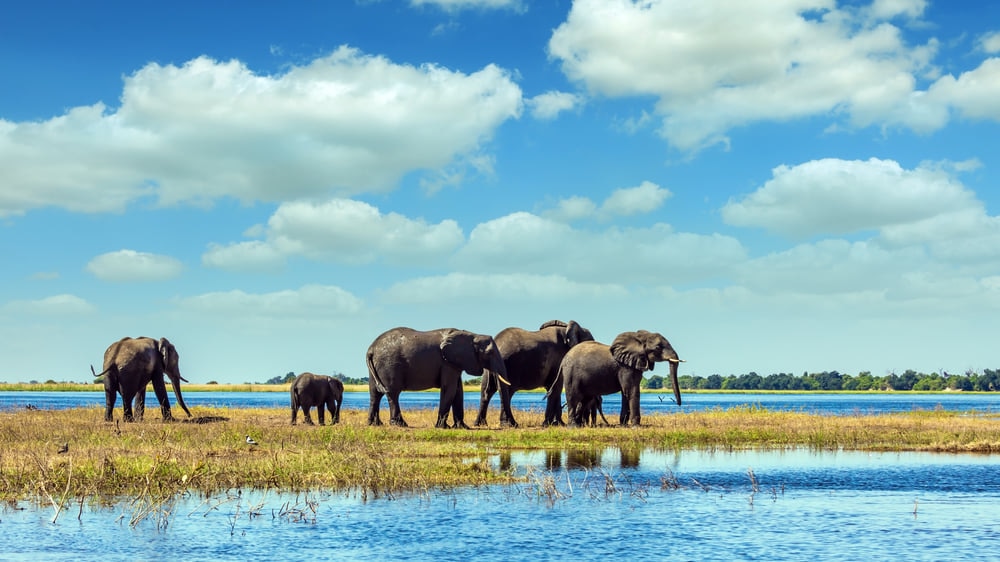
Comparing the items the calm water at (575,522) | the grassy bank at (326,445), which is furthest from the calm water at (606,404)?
the calm water at (575,522)

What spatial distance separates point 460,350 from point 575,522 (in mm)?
16196

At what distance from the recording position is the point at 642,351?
3497 centimetres

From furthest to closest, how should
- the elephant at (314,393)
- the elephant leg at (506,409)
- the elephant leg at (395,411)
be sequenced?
the elephant at (314,393), the elephant leg at (506,409), the elephant leg at (395,411)

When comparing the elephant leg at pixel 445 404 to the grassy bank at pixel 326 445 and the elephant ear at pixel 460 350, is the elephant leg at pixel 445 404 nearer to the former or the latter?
the elephant ear at pixel 460 350

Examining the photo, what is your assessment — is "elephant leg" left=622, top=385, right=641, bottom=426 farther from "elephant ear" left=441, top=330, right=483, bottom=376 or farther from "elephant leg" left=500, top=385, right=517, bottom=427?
"elephant ear" left=441, top=330, right=483, bottom=376

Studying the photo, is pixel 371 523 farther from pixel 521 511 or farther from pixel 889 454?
pixel 889 454

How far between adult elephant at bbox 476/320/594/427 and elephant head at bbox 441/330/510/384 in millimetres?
1580

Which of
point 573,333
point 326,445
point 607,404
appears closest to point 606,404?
point 607,404

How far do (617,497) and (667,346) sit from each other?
1571 cm

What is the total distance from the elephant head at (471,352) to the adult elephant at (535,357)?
1.58 m

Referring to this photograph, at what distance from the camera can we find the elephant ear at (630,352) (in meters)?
34.9

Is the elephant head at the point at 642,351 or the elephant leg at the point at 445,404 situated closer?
the elephant leg at the point at 445,404

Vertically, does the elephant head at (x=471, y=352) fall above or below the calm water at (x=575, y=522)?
above

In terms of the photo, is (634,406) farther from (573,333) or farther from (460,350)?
(460,350)
